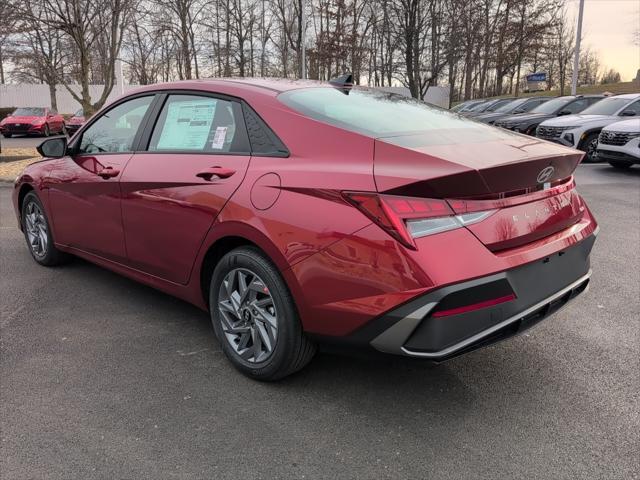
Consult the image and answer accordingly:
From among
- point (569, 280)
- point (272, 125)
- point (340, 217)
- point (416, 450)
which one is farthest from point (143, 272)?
point (569, 280)

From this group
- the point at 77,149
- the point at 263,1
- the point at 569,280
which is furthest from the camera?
the point at 263,1

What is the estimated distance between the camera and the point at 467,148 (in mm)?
2510

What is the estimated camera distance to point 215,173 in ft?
9.70

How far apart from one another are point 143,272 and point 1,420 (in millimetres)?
1262

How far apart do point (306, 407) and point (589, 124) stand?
40.1 ft

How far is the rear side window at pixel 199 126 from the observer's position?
9.98 feet

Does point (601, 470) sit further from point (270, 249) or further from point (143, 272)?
point (143, 272)

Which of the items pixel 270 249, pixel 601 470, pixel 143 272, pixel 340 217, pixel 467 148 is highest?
pixel 467 148

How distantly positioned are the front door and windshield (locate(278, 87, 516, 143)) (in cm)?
130

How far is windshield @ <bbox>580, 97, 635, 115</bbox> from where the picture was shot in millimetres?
13266

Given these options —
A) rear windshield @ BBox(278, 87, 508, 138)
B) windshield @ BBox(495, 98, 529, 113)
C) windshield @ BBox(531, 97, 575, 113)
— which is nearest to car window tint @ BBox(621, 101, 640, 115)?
windshield @ BBox(531, 97, 575, 113)

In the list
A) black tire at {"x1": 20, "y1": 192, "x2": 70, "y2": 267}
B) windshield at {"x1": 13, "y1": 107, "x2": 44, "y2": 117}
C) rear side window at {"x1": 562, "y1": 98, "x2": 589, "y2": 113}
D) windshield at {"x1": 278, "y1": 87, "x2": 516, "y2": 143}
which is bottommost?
black tire at {"x1": 20, "y1": 192, "x2": 70, "y2": 267}

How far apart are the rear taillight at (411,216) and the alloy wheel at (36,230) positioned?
12.1ft

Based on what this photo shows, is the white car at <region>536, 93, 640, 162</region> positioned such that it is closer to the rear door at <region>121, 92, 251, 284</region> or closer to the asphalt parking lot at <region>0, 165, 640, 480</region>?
the asphalt parking lot at <region>0, 165, 640, 480</region>
